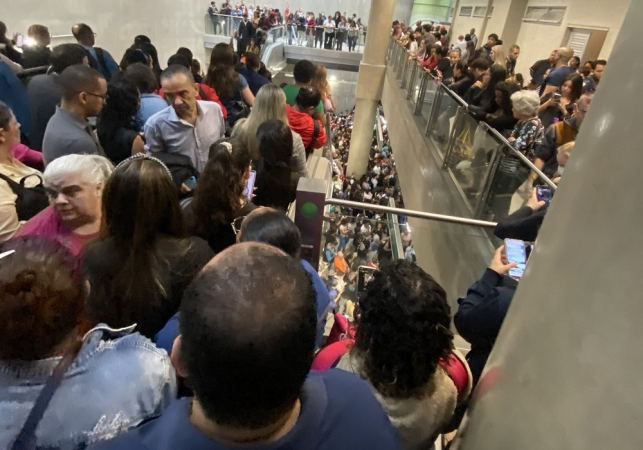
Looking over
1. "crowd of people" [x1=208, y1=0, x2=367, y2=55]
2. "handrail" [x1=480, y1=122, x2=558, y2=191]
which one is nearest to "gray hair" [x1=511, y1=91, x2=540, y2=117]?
"handrail" [x1=480, y1=122, x2=558, y2=191]

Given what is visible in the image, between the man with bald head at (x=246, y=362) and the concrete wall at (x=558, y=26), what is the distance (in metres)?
7.70

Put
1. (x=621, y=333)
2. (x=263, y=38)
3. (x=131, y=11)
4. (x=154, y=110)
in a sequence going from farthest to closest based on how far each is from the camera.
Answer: (x=263, y=38)
(x=131, y=11)
(x=154, y=110)
(x=621, y=333)

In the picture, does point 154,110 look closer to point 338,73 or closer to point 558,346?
point 558,346

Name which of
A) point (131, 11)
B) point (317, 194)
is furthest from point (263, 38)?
point (317, 194)

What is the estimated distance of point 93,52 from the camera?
4551 millimetres

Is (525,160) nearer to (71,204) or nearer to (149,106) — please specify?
(149,106)

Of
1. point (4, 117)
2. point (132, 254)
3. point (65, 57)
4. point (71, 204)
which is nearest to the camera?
point (132, 254)

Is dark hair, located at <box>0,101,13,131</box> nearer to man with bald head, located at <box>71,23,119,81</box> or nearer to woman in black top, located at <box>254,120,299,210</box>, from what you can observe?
woman in black top, located at <box>254,120,299,210</box>

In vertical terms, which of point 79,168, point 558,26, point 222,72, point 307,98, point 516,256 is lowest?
point 516,256

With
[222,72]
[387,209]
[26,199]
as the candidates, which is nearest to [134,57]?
[222,72]

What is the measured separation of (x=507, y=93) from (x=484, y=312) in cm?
386

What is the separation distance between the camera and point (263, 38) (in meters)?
15.7

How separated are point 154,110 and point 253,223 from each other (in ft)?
7.59

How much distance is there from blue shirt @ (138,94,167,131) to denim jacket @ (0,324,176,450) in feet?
9.00
